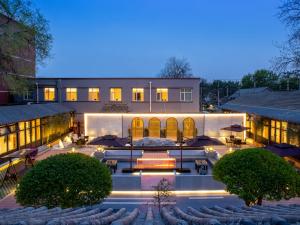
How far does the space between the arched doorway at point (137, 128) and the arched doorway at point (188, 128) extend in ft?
13.1

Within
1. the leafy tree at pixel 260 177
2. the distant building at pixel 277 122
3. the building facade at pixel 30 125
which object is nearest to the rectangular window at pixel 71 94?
the building facade at pixel 30 125

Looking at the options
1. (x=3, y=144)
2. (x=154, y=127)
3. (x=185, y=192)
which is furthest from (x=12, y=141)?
(x=154, y=127)

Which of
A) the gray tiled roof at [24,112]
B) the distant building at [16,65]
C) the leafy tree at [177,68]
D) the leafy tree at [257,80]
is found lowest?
the gray tiled roof at [24,112]

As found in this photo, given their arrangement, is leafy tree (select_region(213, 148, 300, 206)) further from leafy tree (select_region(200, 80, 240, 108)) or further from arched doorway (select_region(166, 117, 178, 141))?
leafy tree (select_region(200, 80, 240, 108))

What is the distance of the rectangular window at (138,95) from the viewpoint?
34.6 metres

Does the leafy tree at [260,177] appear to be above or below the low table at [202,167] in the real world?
above

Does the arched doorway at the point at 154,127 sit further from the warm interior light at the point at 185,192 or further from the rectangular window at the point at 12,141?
the warm interior light at the point at 185,192

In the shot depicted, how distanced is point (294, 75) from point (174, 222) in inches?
417

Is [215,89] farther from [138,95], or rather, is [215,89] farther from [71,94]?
[71,94]

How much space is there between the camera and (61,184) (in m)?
9.57

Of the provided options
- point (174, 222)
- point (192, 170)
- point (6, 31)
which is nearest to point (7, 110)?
point (6, 31)

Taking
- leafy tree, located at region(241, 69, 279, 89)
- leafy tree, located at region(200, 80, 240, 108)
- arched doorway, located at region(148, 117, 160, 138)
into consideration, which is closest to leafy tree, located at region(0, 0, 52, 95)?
arched doorway, located at region(148, 117, 160, 138)

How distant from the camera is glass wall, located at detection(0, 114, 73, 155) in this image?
65.1 ft

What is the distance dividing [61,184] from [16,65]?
18.8m
